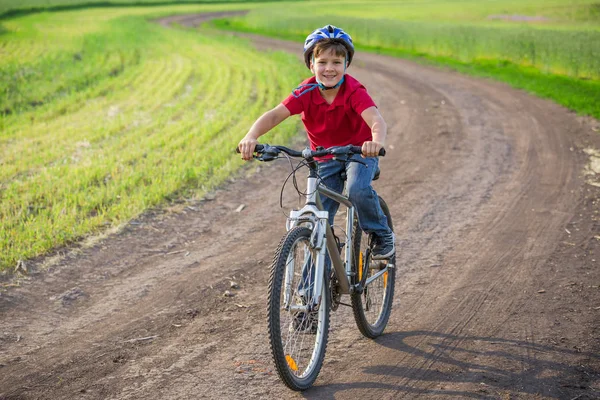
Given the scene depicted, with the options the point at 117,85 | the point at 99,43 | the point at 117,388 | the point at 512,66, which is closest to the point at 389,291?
the point at 117,388

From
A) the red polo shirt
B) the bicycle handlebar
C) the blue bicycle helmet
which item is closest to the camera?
the bicycle handlebar

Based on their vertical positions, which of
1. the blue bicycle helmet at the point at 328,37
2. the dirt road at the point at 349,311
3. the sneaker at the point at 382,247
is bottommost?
the dirt road at the point at 349,311

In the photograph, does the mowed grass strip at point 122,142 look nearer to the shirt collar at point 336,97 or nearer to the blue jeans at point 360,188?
the blue jeans at point 360,188

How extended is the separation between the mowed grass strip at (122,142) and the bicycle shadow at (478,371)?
158 inches

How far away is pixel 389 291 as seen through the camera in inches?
216

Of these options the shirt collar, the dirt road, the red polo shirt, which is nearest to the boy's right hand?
the red polo shirt

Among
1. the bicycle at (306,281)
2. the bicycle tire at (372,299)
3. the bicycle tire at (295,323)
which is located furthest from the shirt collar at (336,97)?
the bicycle tire at (295,323)

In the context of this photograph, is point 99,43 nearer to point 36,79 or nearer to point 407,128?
point 36,79

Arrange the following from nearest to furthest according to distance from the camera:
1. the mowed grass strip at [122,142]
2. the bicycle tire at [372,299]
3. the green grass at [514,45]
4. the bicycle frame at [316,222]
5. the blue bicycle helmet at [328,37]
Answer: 1. the bicycle frame at [316,222]
2. the blue bicycle helmet at [328,37]
3. the bicycle tire at [372,299]
4. the mowed grass strip at [122,142]
5. the green grass at [514,45]

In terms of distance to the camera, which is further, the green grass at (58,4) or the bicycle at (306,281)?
the green grass at (58,4)

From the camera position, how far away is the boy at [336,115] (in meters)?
4.56

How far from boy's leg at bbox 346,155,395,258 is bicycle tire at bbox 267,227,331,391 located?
1.92ft

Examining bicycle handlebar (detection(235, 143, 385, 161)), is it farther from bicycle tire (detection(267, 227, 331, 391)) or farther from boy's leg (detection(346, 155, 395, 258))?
bicycle tire (detection(267, 227, 331, 391))

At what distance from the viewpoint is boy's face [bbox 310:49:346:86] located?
4566 millimetres
